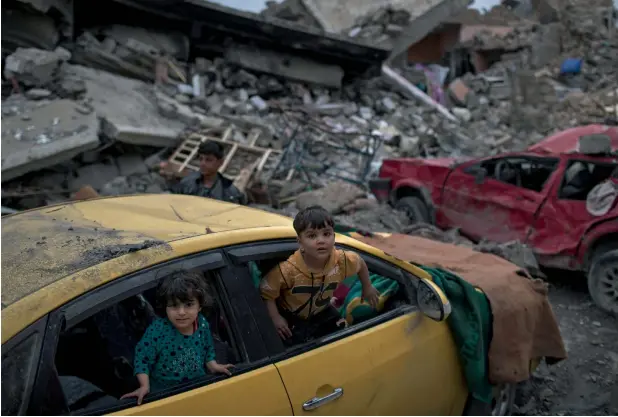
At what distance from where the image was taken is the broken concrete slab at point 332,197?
8.25m

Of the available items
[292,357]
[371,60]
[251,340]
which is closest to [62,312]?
[251,340]

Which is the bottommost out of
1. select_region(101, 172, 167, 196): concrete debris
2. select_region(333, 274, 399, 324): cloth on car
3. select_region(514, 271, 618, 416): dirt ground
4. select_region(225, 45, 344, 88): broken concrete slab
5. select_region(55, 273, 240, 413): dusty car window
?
select_region(514, 271, 618, 416): dirt ground

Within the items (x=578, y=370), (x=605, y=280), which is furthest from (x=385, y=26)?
(x=578, y=370)

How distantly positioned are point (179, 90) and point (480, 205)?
7.49m

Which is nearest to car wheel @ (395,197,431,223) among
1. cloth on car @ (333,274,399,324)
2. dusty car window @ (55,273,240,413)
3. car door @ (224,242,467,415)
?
cloth on car @ (333,274,399,324)

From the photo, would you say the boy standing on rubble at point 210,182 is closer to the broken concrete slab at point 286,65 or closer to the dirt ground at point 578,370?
the dirt ground at point 578,370

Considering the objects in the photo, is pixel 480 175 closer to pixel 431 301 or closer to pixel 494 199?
pixel 494 199

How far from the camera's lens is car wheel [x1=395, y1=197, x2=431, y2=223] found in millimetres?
7439

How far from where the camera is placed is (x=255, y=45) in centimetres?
1319

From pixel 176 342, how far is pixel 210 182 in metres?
2.45

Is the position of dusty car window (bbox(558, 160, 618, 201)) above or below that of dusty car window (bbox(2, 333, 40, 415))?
above

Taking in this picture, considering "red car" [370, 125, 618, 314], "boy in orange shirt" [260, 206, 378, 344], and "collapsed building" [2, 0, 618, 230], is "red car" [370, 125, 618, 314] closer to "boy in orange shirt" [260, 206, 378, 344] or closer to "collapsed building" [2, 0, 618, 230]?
"collapsed building" [2, 0, 618, 230]

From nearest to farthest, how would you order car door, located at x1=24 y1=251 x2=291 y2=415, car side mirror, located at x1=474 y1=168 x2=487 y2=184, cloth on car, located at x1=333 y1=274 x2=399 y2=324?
car door, located at x1=24 y1=251 x2=291 y2=415, cloth on car, located at x1=333 y1=274 x2=399 y2=324, car side mirror, located at x1=474 y1=168 x2=487 y2=184

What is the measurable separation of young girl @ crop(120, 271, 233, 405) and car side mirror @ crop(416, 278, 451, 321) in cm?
110
